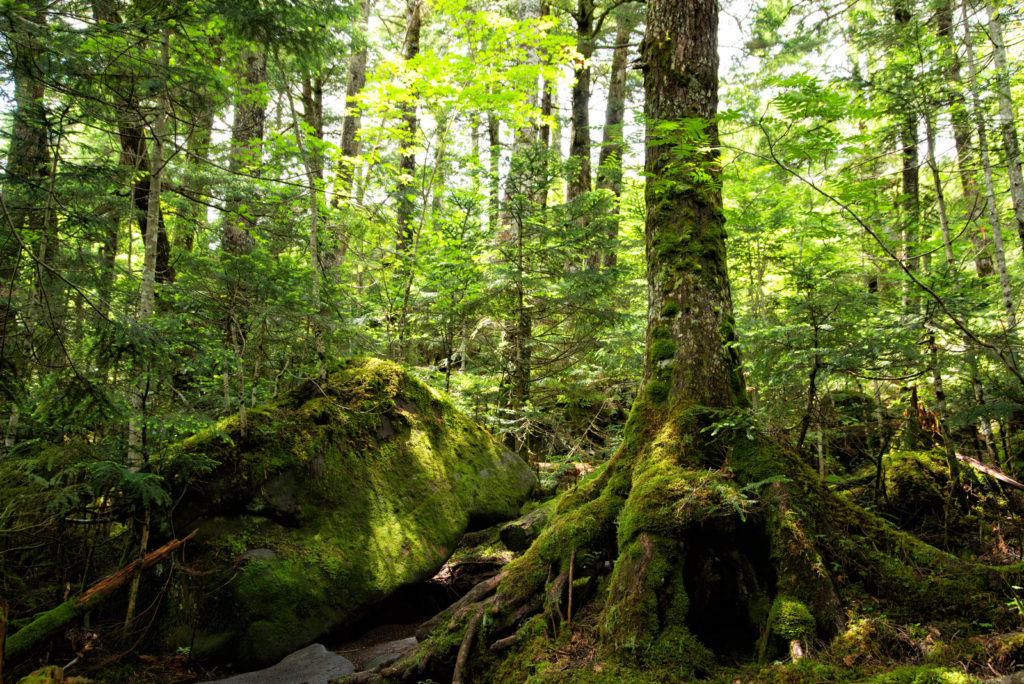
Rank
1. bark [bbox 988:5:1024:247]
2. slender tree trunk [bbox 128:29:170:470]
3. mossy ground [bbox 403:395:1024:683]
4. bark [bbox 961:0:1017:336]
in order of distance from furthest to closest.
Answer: bark [bbox 961:0:1017:336], bark [bbox 988:5:1024:247], slender tree trunk [bbox 128:29:170:470], mossy ground [bbox 403:395:1024:683]

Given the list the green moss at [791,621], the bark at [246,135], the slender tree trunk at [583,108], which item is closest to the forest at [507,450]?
→ the green moss at [791,621]

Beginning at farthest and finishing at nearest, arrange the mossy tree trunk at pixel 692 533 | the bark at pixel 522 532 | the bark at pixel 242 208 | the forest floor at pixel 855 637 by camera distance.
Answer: the bark at pixel 522 532, the bark at pixel 242 208, the mossy tree trunk at pixel 692 533, the forest floor at pixel 855 637

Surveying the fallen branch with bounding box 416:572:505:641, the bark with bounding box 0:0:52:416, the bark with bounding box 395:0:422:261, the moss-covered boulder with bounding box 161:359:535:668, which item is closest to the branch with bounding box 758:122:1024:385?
A: the fallen branch with bounding box 416:572:505:641

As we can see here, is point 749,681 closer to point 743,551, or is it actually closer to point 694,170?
point 743,551

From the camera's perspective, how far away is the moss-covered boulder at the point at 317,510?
434cm

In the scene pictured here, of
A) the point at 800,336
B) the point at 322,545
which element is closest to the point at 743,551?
the point at 800,336

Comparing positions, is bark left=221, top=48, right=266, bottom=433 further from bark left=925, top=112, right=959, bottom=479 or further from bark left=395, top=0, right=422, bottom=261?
bark left=925, top=112, right=959, bottom=479

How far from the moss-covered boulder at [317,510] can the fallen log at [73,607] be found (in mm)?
249

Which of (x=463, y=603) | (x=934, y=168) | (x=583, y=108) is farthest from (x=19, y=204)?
(x=934, y=168)

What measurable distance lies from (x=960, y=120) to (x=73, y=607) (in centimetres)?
1029

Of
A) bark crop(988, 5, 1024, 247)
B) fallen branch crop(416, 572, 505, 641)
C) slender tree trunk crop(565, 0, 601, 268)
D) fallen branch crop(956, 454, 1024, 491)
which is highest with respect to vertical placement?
slender tree trunk crop(565, 0, 601, 268)

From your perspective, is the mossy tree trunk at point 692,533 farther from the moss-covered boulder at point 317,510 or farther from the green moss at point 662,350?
the moss-covered boulder at point 317,510

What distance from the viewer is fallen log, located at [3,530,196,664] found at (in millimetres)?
3625

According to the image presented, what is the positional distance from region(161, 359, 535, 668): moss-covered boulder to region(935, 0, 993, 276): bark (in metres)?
6.44
